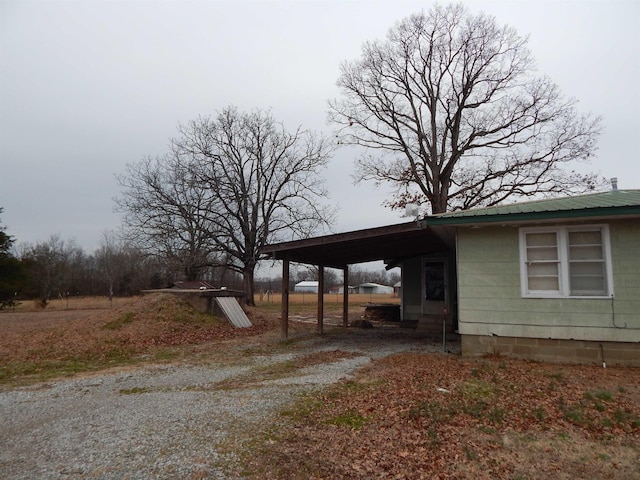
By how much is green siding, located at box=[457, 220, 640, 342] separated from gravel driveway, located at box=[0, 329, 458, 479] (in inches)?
107

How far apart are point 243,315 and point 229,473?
45.0ft

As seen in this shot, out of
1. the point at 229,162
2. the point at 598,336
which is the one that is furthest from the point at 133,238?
the point at 598,336

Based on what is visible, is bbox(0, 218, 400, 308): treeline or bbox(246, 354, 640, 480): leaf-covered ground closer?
bbox(246, 354, 640, 480): leaf-covered ground

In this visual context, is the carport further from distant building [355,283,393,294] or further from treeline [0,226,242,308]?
distant building [355,283,393,294]

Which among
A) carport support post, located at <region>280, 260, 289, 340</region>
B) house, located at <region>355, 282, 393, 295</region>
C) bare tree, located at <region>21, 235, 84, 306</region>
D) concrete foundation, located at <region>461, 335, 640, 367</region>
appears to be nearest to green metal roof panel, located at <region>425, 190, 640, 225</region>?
concrete foundation, located at <region>461, 335, 640, 367</region>

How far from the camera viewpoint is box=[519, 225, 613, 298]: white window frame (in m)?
7.59

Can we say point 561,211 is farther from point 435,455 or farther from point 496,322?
point 435,455

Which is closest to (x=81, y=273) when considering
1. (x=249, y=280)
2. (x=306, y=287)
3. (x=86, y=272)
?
(x=86, y=272)

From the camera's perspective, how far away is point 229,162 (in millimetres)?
29219

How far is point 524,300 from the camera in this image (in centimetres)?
802

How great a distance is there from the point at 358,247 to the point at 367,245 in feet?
1.07

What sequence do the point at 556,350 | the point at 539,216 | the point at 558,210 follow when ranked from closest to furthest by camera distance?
the point at 558,210
the point at 539,216
the point at 556,350

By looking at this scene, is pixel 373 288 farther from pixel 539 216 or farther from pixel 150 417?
pixel 150 417

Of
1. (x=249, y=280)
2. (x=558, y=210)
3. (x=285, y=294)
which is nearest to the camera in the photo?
(x=558, y=210)
